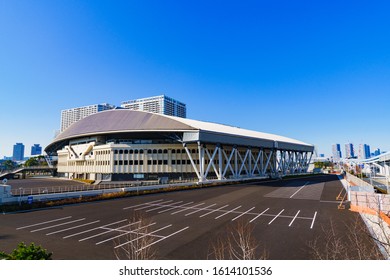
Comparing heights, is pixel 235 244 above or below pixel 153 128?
below

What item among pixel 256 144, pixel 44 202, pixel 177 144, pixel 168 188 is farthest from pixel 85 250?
pixel 256 144

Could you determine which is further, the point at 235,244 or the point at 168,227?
the point at 168,227

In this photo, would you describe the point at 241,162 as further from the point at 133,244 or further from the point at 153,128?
the point at 133,244

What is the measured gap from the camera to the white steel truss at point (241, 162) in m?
54.4

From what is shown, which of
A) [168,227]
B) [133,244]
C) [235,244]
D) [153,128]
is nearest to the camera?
[133,244]

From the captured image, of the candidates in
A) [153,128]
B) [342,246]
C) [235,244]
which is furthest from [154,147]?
[342,246]

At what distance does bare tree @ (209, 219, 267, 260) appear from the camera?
10.3 metres

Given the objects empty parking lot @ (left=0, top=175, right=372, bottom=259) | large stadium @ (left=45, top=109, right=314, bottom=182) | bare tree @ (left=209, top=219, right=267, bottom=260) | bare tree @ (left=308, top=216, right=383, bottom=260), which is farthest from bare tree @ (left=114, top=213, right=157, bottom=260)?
large stadium @ (left=45, top=109, right=314, bottom=182)

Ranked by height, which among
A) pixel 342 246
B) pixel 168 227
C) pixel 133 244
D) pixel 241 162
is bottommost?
pixel 168 227

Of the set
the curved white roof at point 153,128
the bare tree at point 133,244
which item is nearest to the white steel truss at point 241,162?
the curved white roof at point 153,128

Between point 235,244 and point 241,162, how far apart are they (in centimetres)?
5900

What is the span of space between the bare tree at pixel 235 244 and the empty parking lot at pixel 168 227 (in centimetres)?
34

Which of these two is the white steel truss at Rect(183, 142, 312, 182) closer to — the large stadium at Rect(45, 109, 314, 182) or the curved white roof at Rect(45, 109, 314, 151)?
the large stadium at Rect(45, 109, 314, 182)

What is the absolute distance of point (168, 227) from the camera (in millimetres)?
16344
